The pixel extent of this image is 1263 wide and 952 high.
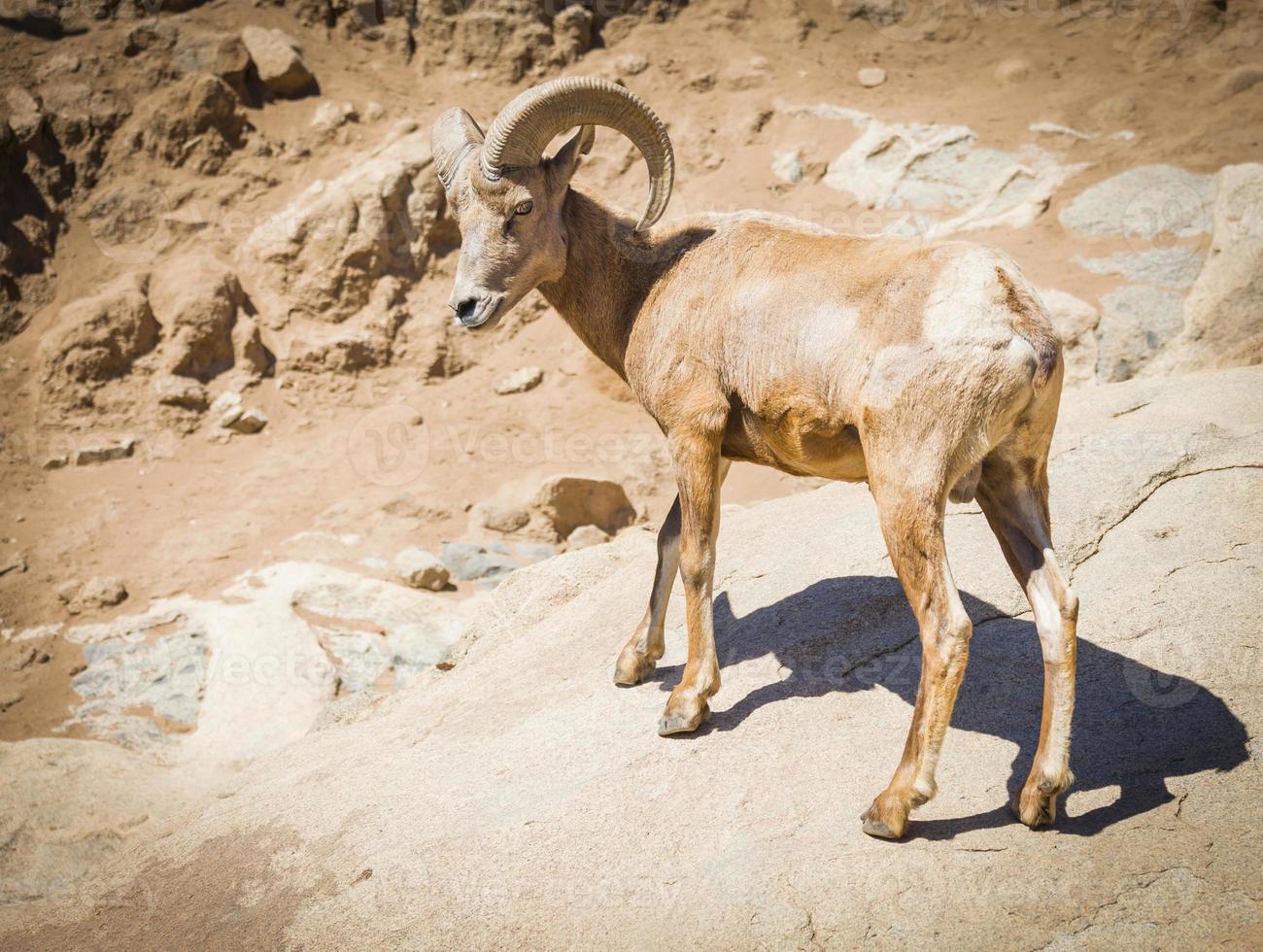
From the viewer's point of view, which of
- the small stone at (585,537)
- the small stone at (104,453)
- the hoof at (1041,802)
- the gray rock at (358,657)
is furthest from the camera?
the small stone at (104,453)

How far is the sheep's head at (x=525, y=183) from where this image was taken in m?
5.72

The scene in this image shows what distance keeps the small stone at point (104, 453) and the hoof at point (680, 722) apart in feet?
41.8

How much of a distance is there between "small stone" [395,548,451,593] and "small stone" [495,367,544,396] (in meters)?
4.19

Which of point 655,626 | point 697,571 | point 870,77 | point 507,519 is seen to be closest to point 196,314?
point 507,519

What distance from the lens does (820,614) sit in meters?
6.36

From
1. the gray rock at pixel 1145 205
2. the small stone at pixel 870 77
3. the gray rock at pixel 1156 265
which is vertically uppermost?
Answer: the small stone at pixel 870 77

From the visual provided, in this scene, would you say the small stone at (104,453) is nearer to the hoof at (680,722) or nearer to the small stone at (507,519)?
the small stone at (507,519)

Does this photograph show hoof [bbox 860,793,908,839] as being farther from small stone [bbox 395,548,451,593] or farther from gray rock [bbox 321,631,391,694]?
small stone [bbox 395,548,451,593]

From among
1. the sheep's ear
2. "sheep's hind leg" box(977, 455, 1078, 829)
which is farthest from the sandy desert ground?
the sheep's ear

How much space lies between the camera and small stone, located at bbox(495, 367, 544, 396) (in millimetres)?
16156

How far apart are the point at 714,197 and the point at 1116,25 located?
331 inches

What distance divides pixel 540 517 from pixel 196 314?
707 cm

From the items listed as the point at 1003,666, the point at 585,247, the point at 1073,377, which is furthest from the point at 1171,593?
the point at 1073,377

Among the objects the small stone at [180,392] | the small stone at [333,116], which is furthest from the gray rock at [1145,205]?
the small stone at [180,392]
